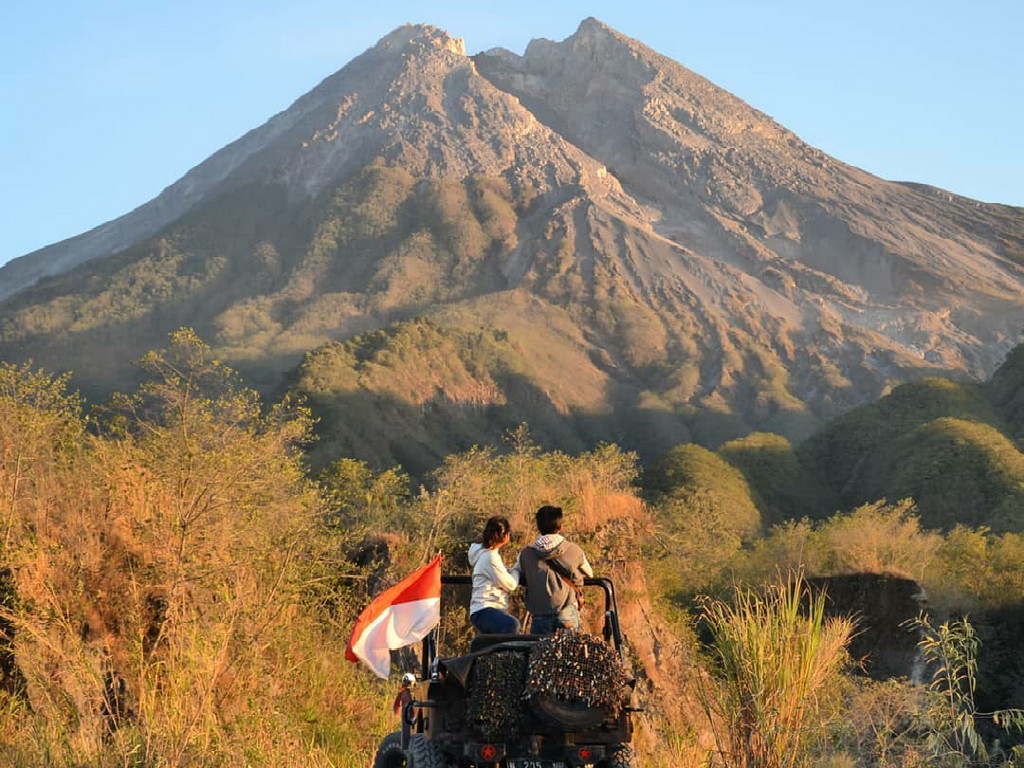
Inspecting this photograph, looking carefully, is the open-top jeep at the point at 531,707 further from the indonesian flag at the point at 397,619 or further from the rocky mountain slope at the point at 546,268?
the rocky mountain slope at the point at 546,268

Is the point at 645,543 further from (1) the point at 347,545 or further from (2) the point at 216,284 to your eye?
(2) the point at 216,284

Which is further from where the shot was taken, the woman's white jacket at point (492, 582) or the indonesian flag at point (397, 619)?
the woman's white jacket at point (492, 582)

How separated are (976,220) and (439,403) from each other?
3963 inches

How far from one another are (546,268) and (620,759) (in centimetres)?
13476

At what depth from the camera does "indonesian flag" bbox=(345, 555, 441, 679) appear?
6.83 metres

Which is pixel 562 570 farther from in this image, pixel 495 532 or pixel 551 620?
pixel 495 532

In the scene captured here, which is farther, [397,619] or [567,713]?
[397,619]

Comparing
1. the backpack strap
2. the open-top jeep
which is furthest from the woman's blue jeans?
the open-top jeep

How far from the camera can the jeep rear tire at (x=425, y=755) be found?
20.6ft

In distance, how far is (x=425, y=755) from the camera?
20.7 ft

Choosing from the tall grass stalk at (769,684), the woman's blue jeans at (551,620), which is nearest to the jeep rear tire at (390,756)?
the woman's blue jeans at (551,620)

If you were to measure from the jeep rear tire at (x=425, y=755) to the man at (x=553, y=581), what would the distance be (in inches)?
45.0

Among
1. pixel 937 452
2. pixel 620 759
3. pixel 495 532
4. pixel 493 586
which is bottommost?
pixel 937 452

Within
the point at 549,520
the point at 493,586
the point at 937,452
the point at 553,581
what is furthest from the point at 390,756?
the point at 937,452
